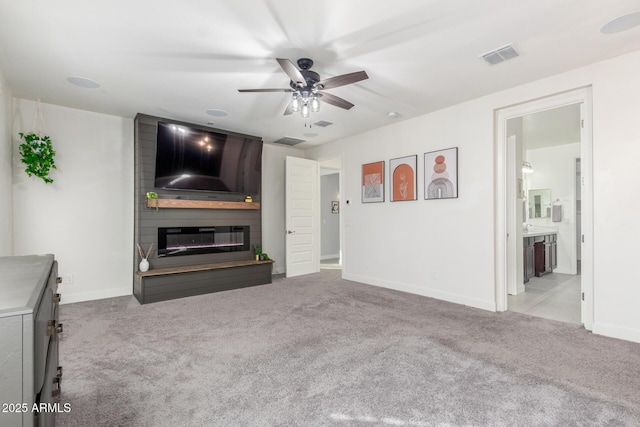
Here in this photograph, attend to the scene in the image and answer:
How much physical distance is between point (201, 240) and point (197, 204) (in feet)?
2.05

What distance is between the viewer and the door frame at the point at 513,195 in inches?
126

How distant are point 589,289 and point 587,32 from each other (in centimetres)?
243

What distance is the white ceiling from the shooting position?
229cm

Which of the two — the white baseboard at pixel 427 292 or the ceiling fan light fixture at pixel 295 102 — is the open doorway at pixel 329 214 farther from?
the ceiling fan light fixture at pixel 295 102

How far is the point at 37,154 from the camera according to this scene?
12.7 ft

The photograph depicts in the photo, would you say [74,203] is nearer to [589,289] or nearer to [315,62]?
[315,62]

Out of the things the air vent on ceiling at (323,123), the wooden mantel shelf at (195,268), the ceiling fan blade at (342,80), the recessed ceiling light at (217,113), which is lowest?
the wooden mantel shelf at (195,268)

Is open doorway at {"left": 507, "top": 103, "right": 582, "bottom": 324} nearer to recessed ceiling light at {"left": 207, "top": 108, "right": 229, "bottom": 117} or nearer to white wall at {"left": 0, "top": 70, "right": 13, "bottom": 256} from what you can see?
recessed ceiling light at {"left": 207, "top": 108, "right": 229, "bottom": 117}

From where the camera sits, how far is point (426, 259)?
460cm

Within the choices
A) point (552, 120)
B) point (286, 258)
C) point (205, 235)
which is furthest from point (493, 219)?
point (205, 235)

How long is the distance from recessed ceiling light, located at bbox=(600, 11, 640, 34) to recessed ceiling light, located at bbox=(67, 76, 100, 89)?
494 cm

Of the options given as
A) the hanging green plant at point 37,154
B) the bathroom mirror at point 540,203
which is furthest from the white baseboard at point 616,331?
the hanging green plant at point 37,154

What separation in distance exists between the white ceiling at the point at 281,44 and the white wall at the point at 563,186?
3978 millimetres

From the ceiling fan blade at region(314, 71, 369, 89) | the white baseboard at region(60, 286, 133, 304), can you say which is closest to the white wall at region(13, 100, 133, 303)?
the white baseboard at region(60, 286, 133, 304)
